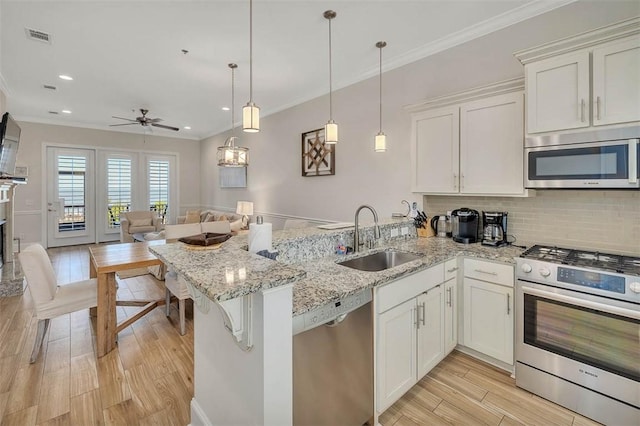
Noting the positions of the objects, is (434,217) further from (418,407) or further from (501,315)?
(418,407)

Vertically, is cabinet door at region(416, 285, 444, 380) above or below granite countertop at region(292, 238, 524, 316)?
Answer: below

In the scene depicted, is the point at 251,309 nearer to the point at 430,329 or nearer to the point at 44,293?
the point at 430,329

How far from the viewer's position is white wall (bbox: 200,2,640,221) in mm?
2537

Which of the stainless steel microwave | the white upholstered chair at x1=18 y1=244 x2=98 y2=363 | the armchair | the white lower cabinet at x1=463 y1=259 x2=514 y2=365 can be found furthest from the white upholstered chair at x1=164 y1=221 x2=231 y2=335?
the armchair

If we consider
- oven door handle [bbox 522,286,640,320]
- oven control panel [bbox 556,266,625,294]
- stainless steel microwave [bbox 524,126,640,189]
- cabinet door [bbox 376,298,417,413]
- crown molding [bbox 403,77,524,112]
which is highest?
crown molding [bbox 403,77,524,112]

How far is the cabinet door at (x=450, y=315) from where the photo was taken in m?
2.23

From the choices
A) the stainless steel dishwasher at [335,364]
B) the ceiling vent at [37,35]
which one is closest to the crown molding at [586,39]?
the stainless steel dishwasher at [335,364]

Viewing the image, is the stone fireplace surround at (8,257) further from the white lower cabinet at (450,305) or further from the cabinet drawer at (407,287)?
the white lower cabinet at (450,305)

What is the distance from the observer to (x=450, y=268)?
7.43 ft

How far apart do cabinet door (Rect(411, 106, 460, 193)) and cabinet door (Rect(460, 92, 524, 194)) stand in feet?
0.23

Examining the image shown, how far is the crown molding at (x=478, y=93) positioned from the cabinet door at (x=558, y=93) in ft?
Answer: 0.41

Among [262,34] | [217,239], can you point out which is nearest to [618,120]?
[217,239]

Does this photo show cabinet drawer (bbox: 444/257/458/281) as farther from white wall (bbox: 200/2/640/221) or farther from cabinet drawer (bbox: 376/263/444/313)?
white wall (bbox: 200/2/640/221)

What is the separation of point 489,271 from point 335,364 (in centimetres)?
145
